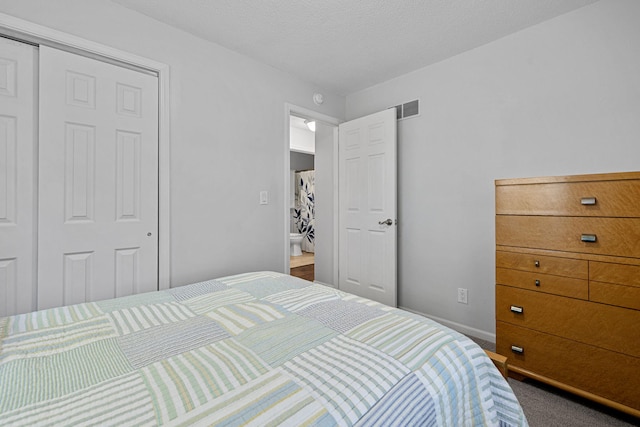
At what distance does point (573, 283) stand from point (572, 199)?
1.58 ft

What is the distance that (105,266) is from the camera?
199 centimetres

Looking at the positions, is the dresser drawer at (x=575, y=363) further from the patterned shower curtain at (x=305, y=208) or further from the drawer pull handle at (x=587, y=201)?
the patterned shower curtain at (x=305, y=208)

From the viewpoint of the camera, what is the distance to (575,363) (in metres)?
1.69

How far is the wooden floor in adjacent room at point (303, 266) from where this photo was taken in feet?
15.7

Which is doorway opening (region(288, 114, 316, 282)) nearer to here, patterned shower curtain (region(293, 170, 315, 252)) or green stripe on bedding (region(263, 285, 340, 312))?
patterned shower curtain (region(293, 170, 315, 252))

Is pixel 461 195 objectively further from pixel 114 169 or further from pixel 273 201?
pixel 114 169

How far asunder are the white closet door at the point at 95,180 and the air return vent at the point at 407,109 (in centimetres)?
223

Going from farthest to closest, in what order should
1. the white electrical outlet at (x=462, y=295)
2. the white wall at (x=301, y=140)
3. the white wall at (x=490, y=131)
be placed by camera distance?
1. the white wall at (x=301, y=140)
2. the white electrical outlet at (x=462, y=295)
3. the white wall at (x=490, y=131)

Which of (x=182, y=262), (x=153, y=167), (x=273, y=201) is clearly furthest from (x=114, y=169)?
(x=273, y=201)

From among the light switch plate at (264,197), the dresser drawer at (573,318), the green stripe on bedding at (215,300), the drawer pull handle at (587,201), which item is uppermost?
Result: the light switch plate at (264,197)

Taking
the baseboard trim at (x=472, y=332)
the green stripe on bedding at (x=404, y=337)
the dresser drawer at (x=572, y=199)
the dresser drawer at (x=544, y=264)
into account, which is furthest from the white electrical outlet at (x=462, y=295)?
the green stripe on bedding at (x=404, y=337)

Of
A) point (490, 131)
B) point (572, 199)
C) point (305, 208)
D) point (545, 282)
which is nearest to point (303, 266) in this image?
point (305, 208)

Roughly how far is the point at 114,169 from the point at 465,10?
2617mm

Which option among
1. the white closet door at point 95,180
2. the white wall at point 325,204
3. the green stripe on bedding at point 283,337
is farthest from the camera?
the white wall at point 325,204
